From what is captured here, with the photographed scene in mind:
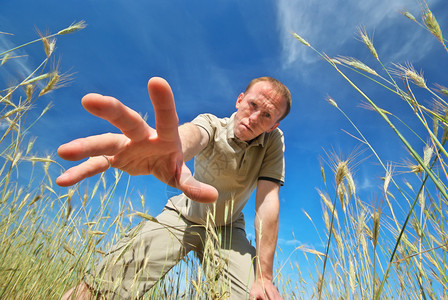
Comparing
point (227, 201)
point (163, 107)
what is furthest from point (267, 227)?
point (163, 107)

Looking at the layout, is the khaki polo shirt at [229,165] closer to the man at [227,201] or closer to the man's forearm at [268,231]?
the man at [227,201]

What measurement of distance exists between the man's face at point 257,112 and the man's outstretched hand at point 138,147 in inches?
44.1

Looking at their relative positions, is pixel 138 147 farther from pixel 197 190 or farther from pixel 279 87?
pixel 279 87

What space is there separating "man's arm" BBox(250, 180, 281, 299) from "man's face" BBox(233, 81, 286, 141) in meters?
0.49

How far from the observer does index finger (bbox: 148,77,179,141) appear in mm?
803

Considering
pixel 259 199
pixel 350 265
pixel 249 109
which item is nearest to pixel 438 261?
pixel 350 265

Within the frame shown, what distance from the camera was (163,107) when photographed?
84 cm

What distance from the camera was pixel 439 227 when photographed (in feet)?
3.14

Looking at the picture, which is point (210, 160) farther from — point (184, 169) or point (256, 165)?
point (184, 169)

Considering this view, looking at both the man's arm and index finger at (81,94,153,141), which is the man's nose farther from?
index finger at (81,94,153,141)

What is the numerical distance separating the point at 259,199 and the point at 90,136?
1670mm

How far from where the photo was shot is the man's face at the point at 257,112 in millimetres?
2088

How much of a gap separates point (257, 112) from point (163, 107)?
4.43ft

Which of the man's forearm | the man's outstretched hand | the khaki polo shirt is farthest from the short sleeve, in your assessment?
the man's outstretched hand
